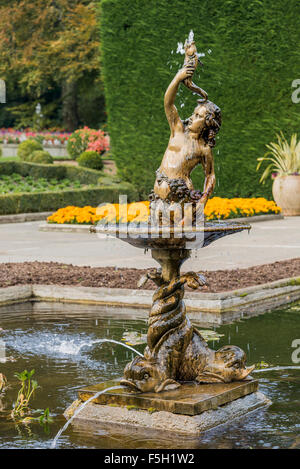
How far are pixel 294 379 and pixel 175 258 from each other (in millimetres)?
1345

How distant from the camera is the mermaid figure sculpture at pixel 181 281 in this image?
4.57 meters

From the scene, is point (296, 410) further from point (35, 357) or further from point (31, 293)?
point (31, 293)

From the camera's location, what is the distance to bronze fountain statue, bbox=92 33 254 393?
4492 mm

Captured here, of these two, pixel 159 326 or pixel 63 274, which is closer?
pixel 159 326

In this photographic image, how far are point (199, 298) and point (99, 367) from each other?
205 cm

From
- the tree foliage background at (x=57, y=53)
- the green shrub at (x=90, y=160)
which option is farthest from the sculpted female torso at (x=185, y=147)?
the tree foliage background at (x=57, y=53)

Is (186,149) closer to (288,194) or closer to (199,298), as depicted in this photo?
(199,298)

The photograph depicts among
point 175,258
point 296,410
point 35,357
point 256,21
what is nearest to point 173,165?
point 175,258

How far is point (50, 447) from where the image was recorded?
13.3 ft

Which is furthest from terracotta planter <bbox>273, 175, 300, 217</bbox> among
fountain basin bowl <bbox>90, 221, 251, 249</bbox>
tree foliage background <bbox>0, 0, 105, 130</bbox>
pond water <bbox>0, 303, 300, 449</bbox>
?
tree foliage background <bbox>0, 0, 105, 130</bbox>

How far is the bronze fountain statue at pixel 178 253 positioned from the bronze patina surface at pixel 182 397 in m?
0.06

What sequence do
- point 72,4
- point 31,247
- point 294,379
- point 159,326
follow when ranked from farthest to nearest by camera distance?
point 72,4
point 31,247
point 294,379
point 159,326

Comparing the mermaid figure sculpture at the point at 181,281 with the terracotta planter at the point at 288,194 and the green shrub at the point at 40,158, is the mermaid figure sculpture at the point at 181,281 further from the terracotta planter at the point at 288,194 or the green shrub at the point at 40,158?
the green shrub at the point at 40,158

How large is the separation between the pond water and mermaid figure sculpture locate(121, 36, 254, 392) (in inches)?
15.0
